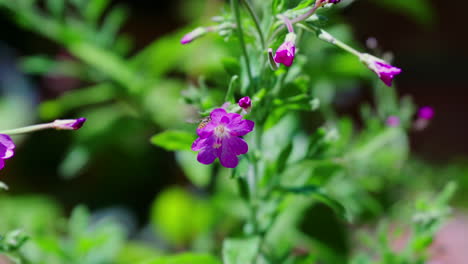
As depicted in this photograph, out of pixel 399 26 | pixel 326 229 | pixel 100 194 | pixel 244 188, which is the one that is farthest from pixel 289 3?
pixel 399 26

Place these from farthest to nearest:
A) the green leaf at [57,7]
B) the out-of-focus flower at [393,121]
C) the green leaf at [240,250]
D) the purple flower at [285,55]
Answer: the green leaf at [57,7] → the out-of-focus flower at [393,121] → the green leaf at [240,250] → the purple flower at [285,55]

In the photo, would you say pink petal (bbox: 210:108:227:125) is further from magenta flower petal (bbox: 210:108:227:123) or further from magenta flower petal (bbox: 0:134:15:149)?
magenta flower petal (bbox: 0:134:15:149)

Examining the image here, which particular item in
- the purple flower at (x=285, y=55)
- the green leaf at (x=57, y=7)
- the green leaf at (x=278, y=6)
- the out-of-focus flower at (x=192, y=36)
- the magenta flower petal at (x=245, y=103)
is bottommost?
the magenta flower petal at (x=245, y=103)

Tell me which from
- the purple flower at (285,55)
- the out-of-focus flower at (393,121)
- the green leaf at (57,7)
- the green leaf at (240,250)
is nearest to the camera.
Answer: the purple flower at (285,55)

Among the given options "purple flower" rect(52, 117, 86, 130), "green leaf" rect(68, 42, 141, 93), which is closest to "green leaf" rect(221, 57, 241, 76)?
"purple flower" rect(52, 117, 86, 130)

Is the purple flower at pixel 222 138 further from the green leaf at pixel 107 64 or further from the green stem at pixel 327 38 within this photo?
the green leaf at pixel 107 64

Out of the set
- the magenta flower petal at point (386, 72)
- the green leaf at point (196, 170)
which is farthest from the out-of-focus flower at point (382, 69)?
the green leaf at point (196, 170)

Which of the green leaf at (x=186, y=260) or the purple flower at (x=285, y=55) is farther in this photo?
the green leaf at (x=186, y=260)
